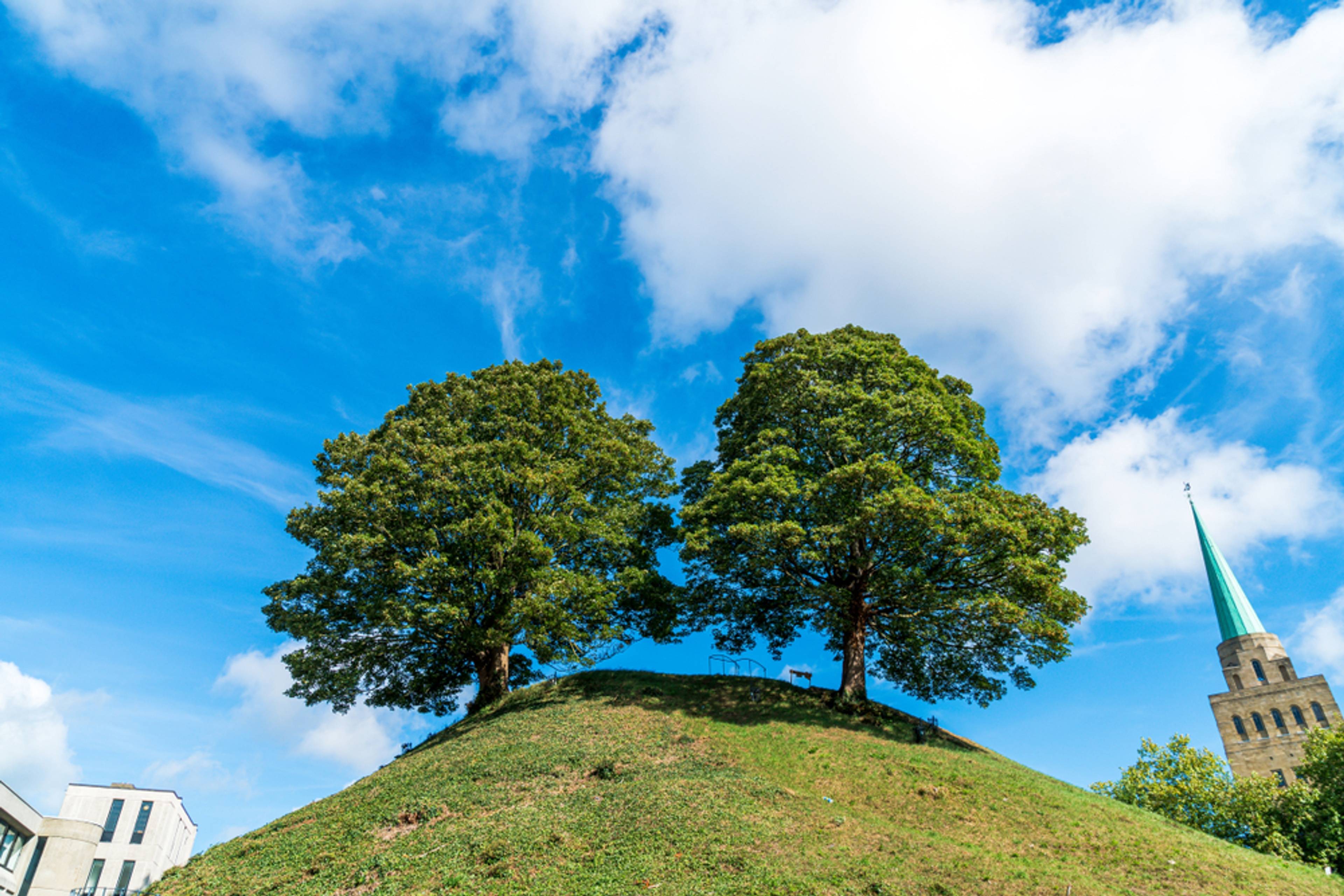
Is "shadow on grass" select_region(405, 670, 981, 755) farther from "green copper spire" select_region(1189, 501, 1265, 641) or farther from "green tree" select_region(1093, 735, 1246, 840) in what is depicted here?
"green copper spire" select_region(1189, 501, 1265, 641)

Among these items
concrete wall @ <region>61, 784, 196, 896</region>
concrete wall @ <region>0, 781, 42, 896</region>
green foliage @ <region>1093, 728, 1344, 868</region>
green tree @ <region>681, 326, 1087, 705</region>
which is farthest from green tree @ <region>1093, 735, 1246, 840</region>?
concrete wall @ <region>61, 784, 196, 896</region>

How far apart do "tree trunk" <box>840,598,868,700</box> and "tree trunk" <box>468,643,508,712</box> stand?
1201 centimetres

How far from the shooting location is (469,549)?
24.7 metres

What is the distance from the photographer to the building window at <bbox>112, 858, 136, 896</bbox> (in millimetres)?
62469

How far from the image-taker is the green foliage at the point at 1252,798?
27.0 metres

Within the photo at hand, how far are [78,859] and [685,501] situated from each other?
1376 inches

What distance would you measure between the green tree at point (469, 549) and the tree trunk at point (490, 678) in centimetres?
6

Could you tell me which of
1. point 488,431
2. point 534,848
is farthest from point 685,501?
point 534,848

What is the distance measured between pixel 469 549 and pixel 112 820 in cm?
6683

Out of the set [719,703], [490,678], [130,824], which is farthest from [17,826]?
[130,824]

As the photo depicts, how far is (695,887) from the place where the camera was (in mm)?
12320

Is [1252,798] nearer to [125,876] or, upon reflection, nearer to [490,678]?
[490,678]

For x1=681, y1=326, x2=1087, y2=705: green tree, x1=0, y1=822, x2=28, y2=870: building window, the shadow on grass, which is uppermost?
x1=681, y1=326, x2=1087, y2=705: green tree

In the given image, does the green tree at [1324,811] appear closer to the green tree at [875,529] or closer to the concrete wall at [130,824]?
the green tree at [875,529]
